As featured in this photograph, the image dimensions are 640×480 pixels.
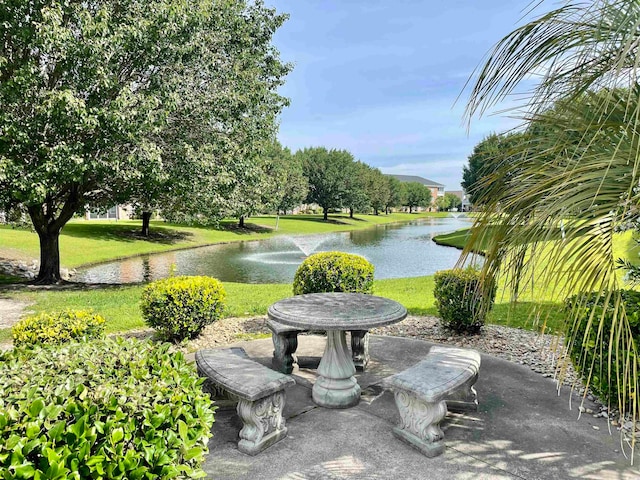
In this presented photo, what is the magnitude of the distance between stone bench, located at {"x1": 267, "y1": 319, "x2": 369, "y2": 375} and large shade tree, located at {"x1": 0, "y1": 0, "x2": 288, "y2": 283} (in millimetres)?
5483

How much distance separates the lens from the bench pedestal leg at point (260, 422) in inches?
109

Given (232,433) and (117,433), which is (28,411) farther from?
(232,433)

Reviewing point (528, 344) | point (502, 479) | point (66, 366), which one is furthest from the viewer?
point (528, 344)

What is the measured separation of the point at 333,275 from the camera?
5707mm

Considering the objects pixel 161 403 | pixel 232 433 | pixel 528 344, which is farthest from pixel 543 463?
pixel 528 344

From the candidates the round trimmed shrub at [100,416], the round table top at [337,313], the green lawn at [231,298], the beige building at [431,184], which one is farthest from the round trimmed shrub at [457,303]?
the beige building at [431,184]

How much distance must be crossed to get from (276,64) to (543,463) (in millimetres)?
13252

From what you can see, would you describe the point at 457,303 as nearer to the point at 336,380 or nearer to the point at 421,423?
the point at 336,380

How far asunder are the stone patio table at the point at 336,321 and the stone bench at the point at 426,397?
0.49m

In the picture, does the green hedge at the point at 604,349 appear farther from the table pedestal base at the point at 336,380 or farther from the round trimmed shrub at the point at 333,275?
the round trimmed shrub at the point at 333,275

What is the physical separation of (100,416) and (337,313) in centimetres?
199

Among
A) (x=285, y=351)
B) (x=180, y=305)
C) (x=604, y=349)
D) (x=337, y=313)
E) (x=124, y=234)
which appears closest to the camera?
(x=604, y=349)

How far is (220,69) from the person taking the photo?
384 inches

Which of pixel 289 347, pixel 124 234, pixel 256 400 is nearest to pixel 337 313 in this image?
pixel 256 400
